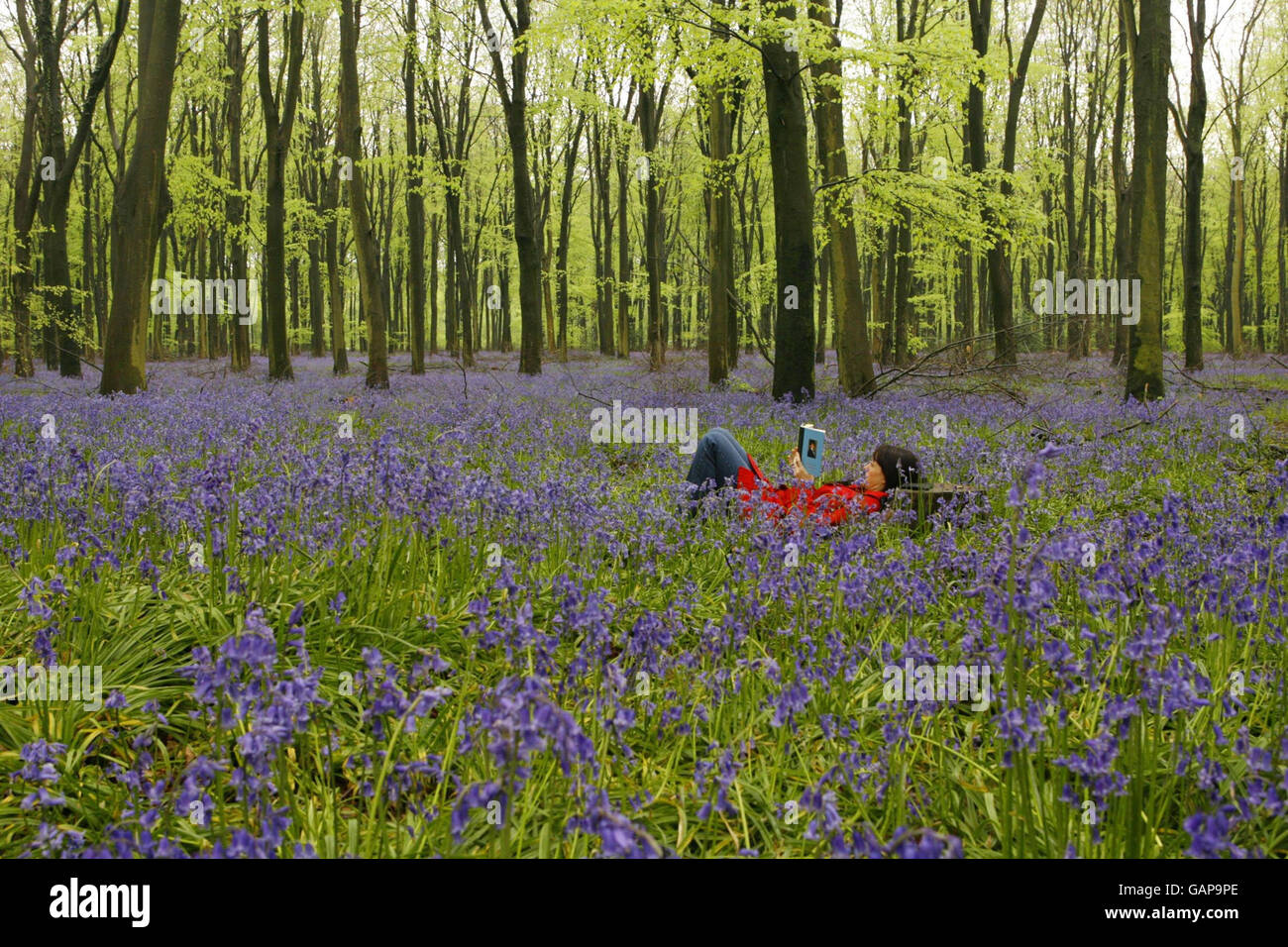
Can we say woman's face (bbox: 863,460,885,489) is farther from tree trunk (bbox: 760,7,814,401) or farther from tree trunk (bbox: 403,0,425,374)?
tree trunk (bbox: 403,0,425,374)

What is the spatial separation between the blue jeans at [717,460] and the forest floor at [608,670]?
50 centimetres

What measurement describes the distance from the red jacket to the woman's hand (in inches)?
2.6

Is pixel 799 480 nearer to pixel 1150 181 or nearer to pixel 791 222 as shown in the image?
pixel 791 222

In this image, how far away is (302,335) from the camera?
49.5 metres

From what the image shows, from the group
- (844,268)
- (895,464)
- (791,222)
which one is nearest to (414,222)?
(844,268)

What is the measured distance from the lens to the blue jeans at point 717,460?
5.91m

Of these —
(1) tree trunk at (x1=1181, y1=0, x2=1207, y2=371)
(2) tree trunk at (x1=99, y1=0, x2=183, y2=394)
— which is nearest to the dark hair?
(2) tree trunk at (x1=99, y1=0, x2=183, y2=394)

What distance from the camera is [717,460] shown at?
5977 millimetres

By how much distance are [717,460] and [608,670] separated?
421cm

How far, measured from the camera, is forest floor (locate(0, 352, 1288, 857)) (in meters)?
1.86

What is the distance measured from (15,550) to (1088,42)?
34.4m
